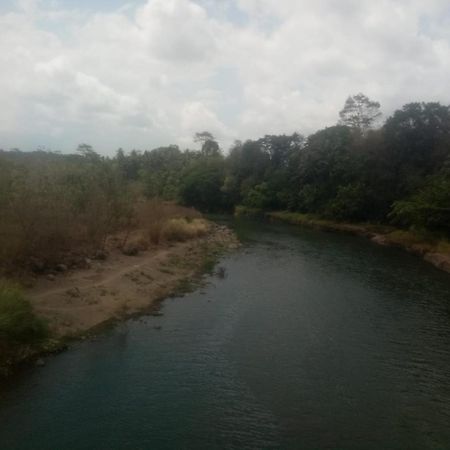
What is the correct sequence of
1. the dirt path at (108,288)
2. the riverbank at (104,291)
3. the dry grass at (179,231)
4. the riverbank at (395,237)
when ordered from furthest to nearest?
the dry grass at (179,231) → the riverbank at (395,237) → the dirt path at (108,288) → the riverbank at (104,291)

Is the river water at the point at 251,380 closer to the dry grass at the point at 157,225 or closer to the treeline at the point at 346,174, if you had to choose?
the dry grass at the point at 157,225

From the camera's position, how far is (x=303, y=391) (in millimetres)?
15141

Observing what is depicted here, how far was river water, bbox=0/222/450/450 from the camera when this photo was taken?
Answer: 1257 centimetres

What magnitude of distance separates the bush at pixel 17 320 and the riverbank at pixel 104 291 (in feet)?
1.21

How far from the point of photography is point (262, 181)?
93562 mm

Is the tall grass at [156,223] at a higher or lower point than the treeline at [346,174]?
lower

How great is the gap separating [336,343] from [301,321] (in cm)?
294

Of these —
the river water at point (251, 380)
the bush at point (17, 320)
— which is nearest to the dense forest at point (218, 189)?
the bush at point (17, 320)

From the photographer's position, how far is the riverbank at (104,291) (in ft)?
61.1

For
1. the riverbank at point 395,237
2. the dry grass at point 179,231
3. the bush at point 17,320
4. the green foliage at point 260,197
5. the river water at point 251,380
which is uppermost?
the green foliage at point 260,197

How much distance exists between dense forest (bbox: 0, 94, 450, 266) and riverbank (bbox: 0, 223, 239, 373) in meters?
2.16

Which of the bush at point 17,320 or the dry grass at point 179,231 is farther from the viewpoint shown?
the dry grass at point 179,231

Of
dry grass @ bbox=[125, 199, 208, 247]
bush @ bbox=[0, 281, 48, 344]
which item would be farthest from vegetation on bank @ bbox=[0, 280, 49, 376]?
dry grass @ bbox=[125, 199, 208, 247]

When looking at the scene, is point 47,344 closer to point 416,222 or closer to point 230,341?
point 230,341
